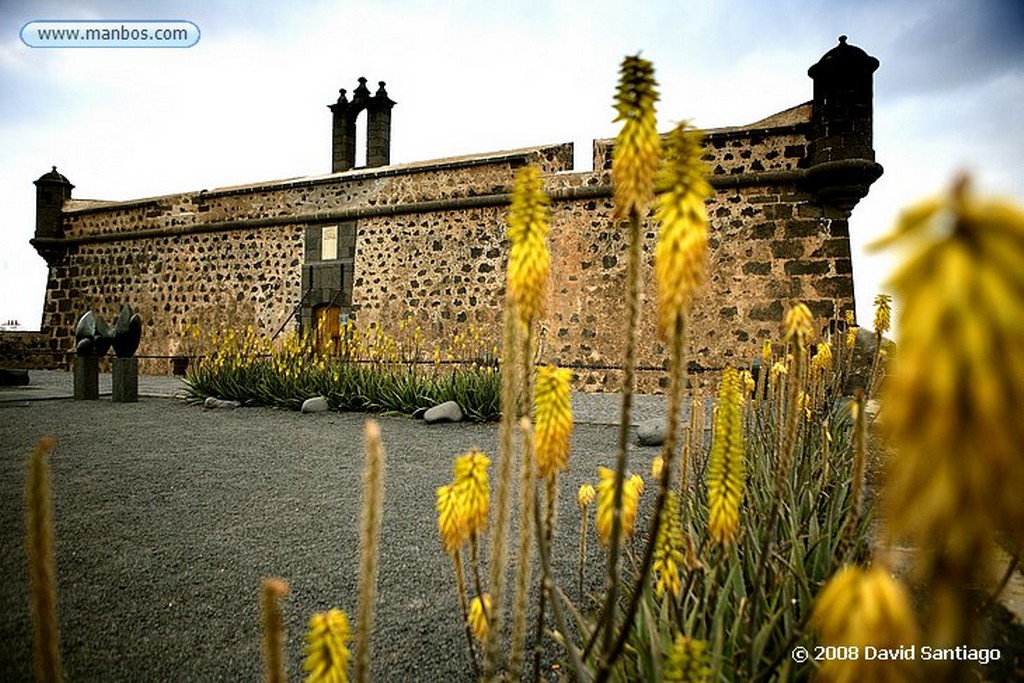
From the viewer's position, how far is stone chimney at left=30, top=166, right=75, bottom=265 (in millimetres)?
17422

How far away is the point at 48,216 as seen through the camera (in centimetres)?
1750

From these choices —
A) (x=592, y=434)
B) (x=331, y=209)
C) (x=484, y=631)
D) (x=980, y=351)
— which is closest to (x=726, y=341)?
(x=592, y=434)

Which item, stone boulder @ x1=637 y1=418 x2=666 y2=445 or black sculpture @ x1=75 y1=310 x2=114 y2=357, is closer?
stone boulder @ x1=637 y1=418 x2=666 y2=445

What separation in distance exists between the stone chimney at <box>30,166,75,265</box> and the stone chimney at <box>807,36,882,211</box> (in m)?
19.4

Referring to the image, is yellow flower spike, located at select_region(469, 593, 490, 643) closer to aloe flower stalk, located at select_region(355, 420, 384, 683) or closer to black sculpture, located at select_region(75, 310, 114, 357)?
aloe flower stalk, located at select_region(355, 420, 384, 683)

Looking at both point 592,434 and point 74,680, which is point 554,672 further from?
point 592,434

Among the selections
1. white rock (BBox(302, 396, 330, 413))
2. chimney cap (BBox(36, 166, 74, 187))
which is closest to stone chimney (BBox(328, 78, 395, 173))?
chimney cap (BBox(36, 166, 74, 187))

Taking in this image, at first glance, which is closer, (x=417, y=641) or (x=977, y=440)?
(x=977, y=440)

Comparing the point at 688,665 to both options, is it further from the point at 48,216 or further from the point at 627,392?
the point at 48,216

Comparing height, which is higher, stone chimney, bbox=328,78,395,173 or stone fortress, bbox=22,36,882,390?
stone chimney, bbox=328,78,395,173

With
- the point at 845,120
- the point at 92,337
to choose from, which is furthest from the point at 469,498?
the point at 845,120

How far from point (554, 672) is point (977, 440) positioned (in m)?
2.05

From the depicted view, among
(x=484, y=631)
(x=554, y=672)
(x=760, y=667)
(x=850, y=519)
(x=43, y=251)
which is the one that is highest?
(x=43, y=251)

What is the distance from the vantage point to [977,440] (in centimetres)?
29
